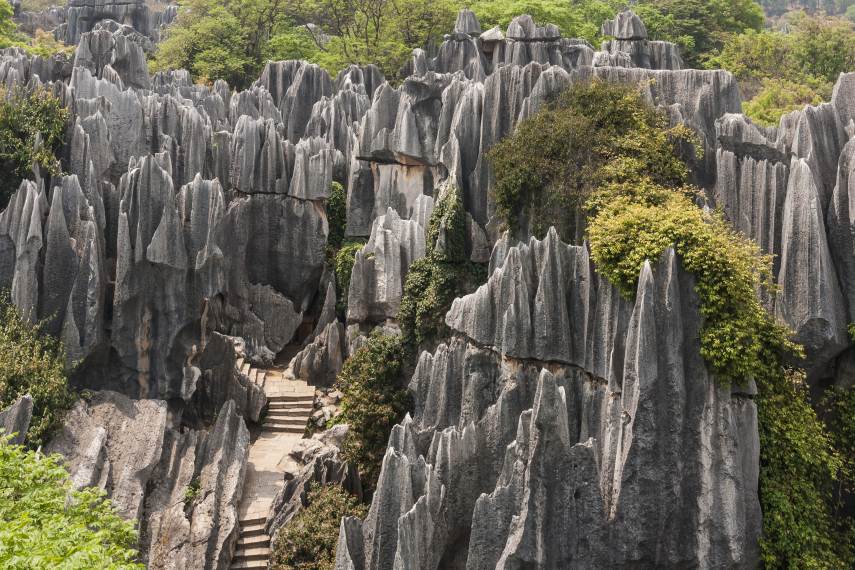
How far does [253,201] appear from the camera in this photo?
105 feet

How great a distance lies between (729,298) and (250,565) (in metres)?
14.6

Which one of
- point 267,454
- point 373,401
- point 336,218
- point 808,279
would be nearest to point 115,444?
point 267,454

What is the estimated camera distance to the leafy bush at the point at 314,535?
17.9 metres

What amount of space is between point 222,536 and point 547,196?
13.3 m

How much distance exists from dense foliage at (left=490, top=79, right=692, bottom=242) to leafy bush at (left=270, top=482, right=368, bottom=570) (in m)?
9.22

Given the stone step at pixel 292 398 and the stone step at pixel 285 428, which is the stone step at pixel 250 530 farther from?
the stone step at pixel 292 398

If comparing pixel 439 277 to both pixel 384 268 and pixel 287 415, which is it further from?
pixel 287 415

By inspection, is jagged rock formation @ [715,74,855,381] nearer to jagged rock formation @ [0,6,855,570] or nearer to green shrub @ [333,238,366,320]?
jagged rock formation @ [0,6,855,570]

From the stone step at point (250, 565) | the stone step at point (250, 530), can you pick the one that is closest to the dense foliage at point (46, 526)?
the stone step at point (250, 565)

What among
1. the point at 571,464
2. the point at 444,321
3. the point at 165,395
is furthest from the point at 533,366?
the point at 165,395

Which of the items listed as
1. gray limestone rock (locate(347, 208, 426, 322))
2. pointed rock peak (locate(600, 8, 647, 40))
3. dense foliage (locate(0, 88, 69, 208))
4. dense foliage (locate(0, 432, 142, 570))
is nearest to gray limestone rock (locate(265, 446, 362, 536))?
gray limestone rock (locate(347, 208, 426, 322))

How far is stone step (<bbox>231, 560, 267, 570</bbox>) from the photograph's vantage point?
65.2 ft

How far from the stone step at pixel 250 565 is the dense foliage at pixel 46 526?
6.59 m

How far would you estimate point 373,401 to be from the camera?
21234 mm
